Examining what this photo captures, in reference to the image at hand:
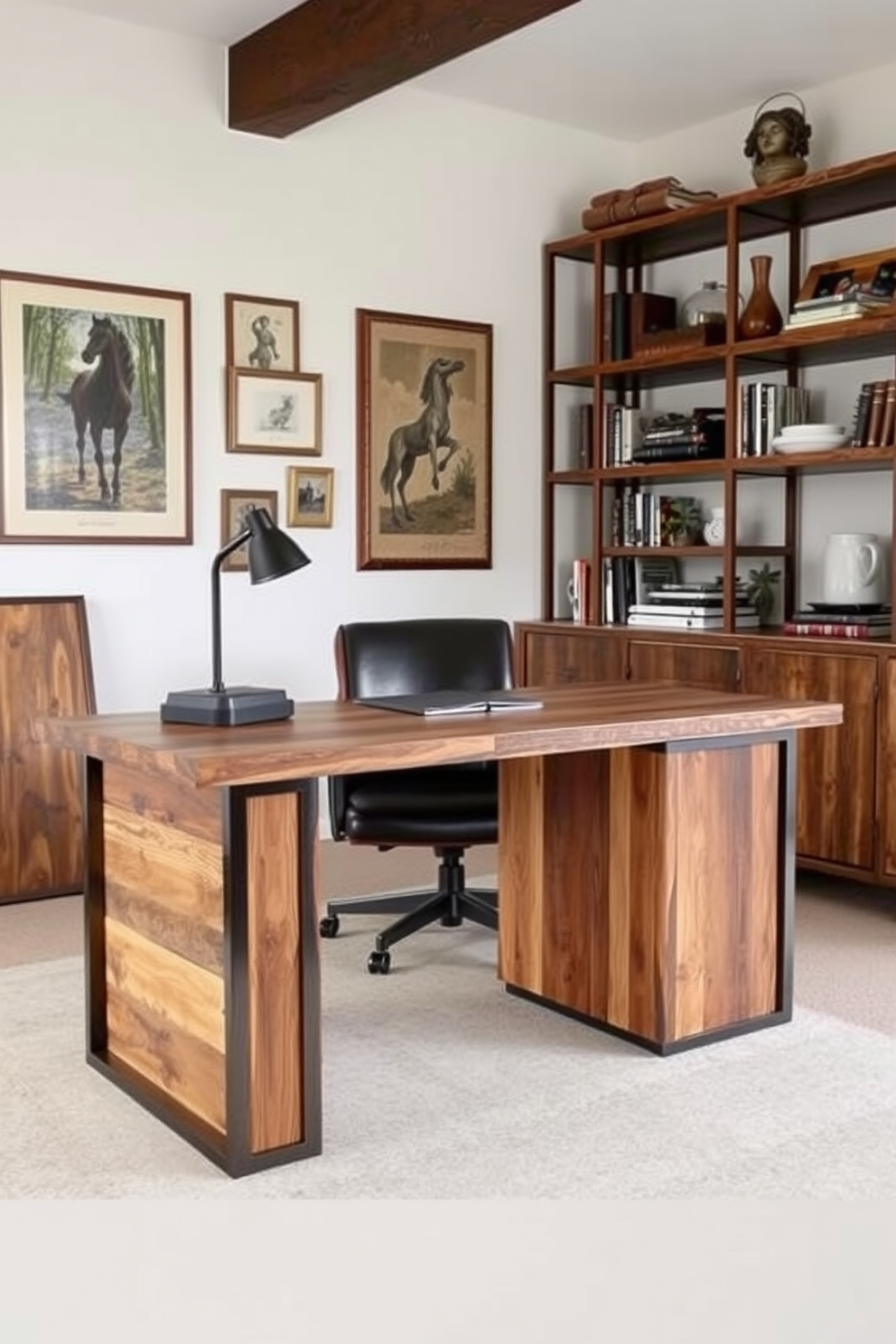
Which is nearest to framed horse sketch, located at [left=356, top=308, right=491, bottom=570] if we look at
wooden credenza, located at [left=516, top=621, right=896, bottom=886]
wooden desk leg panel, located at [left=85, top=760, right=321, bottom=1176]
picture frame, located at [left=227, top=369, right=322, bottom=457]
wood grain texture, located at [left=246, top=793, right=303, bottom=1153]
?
picture frame, located at [left=227, top=369, right=322, bottom=457]

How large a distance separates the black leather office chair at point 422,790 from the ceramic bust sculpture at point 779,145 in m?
1.90

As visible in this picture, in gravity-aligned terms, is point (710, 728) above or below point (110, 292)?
below

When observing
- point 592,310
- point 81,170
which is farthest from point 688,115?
point 81,170

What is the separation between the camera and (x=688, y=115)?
5.15m

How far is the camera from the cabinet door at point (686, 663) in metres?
4.40

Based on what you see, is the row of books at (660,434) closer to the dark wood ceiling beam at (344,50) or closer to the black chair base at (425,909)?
the dark wood ceiling beam at (344,50)

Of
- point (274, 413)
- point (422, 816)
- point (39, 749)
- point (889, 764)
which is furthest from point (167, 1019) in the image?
point (274, 413)

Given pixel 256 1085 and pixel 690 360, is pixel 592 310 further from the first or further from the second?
pixel 256 1085

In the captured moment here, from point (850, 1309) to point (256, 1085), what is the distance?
1.80 meters

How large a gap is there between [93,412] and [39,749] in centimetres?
106

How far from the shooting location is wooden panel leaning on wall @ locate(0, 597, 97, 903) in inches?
161

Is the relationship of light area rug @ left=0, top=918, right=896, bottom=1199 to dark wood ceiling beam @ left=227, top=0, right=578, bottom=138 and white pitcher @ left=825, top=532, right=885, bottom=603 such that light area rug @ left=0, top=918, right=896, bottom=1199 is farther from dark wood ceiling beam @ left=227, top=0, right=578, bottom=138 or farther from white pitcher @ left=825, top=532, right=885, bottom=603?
dark wood ceiling beam @ left=227, top=0, right=578, bottom=138

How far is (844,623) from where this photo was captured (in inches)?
165

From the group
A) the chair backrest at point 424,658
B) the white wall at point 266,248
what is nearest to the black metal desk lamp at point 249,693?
the chair backrest at point 424,658
